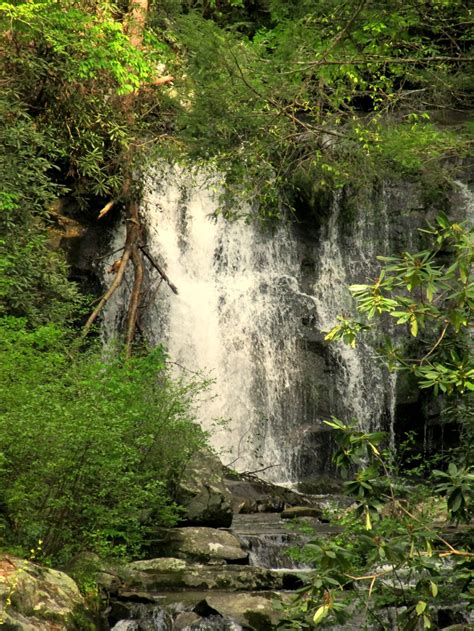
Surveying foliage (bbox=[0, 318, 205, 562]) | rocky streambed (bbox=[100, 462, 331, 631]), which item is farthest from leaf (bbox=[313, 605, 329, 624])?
foliage (bbox=[0, 318, 205, 562])

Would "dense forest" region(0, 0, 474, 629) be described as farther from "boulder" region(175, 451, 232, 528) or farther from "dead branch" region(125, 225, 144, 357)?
"boulder" region(175, 451, 232, 528)

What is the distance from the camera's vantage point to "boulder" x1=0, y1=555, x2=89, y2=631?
24.0 ft

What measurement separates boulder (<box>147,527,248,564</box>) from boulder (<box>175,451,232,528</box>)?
2.60 ft

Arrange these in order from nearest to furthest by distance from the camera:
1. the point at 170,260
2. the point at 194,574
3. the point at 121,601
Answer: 1. the point at 121,601
2. the point at 194,574
3. the point at 170,260

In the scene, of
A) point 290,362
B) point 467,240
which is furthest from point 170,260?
point 467,240

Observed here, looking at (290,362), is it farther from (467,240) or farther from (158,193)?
(467,240)

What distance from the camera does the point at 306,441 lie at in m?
20.0

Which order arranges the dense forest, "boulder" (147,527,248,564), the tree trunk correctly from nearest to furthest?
the dense forest
"boulder" (147,527,248,564)
the tree trunk

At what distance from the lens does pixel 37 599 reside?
25.2ft

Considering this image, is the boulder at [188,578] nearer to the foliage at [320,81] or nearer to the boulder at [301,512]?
the boulder at [301,512]

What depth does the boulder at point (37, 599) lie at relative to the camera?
24.0 feet

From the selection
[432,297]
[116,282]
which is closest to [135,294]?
[116,282]

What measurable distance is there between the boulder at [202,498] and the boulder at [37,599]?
4.76 meters

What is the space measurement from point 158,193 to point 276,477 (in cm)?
692
